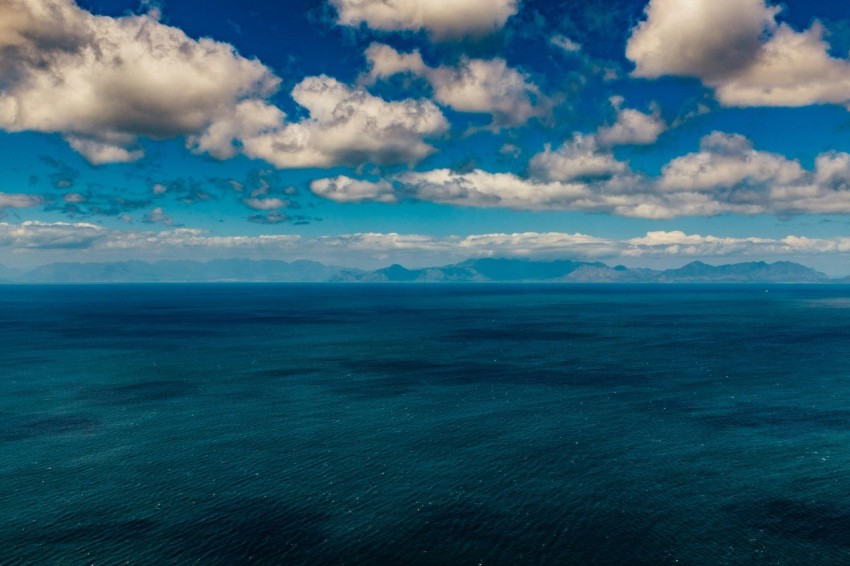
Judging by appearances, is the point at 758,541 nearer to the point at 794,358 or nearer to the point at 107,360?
the point at 794,358

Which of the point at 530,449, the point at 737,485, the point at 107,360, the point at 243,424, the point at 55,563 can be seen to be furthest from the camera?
the point at 107,360

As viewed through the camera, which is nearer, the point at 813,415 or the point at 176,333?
the point at 813,415

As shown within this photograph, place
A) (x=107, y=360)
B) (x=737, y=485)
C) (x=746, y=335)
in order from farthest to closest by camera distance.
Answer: (x=746, y=335) → (x=107, y=360) → (x=737, y=485)

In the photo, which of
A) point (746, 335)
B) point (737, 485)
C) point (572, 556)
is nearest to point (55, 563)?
point (572, 556)

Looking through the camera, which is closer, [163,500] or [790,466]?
[163,500]

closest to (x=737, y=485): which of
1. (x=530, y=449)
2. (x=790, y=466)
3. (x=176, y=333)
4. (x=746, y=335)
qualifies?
(x=790, y=466)

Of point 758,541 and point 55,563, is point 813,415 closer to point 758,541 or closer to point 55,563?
point 758,541
